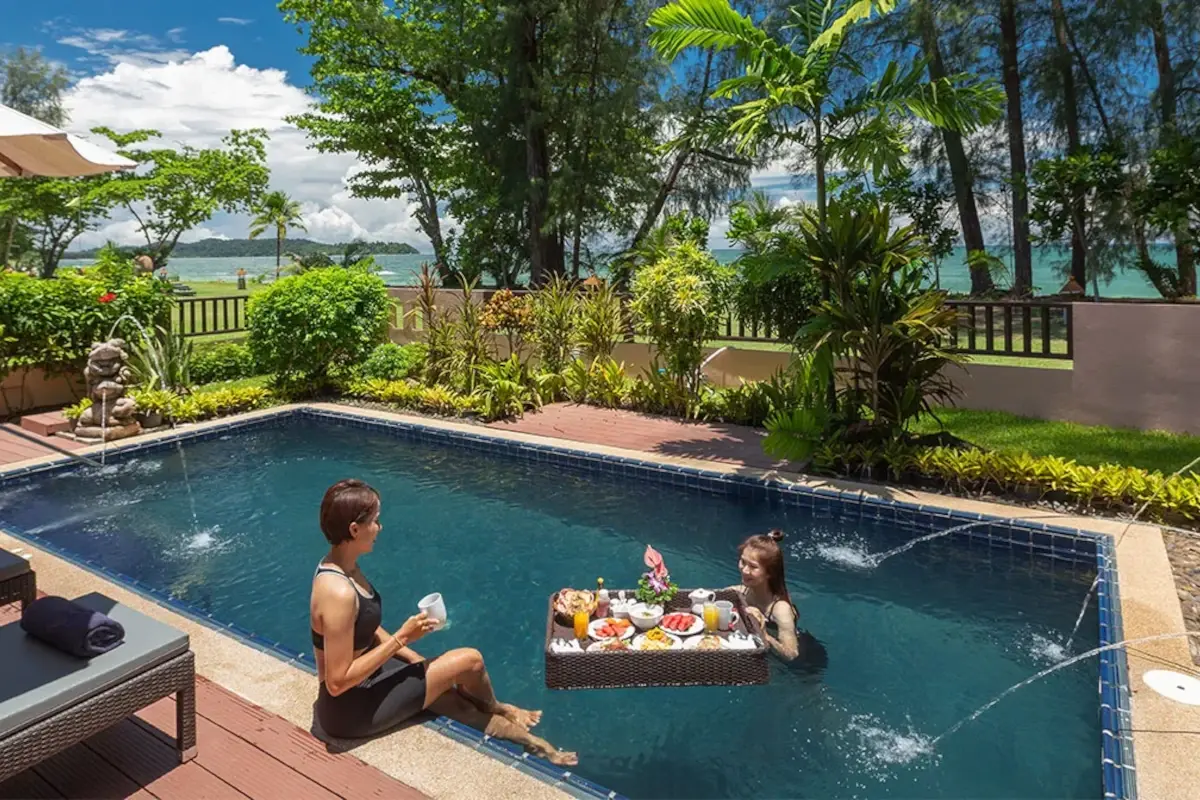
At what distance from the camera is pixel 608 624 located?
3.85m

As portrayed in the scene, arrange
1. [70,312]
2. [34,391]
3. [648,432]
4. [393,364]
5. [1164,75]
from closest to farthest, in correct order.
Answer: [648,432]
[70,312]
[34,391]
[393,364]
[1164,75]

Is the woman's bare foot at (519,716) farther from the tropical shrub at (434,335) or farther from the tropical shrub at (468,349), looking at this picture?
the tropical shrub at (434,335)

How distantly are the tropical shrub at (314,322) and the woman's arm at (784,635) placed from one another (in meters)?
8.00

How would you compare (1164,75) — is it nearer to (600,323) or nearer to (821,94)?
(821,94)

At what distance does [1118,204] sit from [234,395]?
14.4 metres

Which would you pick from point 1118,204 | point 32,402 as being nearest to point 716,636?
→ point 32,402

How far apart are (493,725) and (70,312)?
8887 millimetres

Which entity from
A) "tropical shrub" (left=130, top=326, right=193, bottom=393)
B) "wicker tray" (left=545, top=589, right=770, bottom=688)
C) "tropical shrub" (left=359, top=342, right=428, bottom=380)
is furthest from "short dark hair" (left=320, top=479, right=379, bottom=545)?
"tropical shrub" (left=359, top=342, right=428, bottom=380)

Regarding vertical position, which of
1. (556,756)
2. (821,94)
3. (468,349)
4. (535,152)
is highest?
(535,152)

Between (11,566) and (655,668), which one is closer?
(655,668)

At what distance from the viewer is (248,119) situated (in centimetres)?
2047

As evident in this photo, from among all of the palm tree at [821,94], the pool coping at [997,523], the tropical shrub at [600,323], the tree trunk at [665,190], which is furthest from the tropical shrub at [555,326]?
the tree trunk at [665,190]

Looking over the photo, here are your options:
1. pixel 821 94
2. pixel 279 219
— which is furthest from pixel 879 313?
pixel 279 219

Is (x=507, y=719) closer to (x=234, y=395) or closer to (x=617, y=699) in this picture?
(x=617, y=699)
